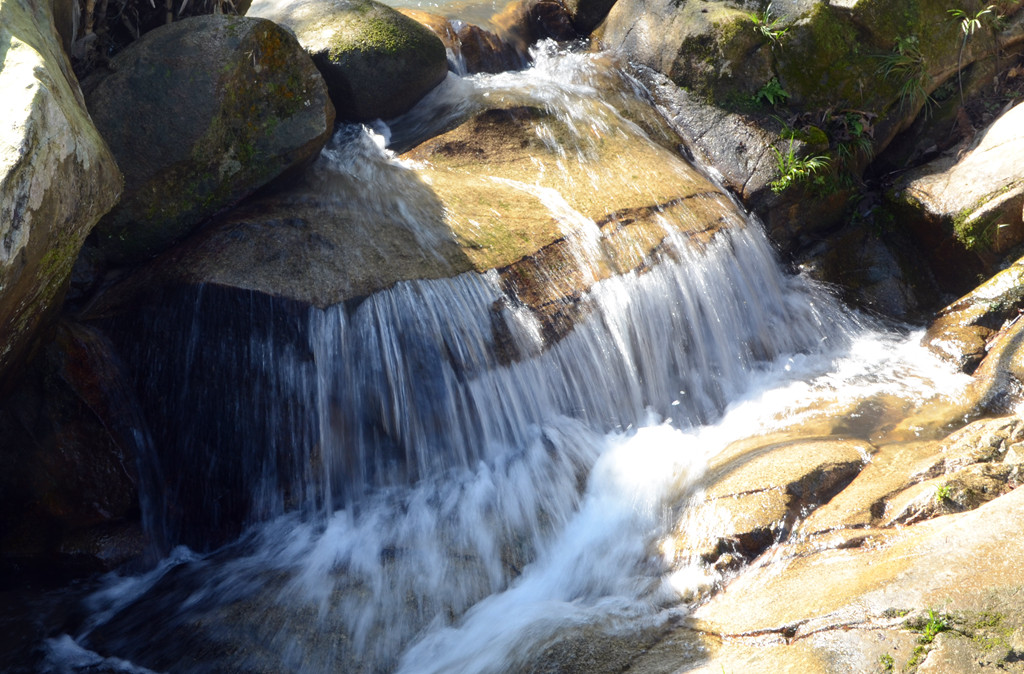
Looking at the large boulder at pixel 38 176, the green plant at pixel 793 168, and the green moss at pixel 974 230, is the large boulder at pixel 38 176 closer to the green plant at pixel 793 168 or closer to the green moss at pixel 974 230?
the green plant at pixel 793 168

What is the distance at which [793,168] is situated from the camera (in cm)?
645

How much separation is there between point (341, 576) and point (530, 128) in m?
3.95

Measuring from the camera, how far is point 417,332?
4617 mm

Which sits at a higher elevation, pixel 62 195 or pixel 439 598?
pixel 62 195

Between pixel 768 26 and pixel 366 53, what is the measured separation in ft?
11.6

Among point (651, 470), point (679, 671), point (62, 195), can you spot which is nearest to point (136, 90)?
point (62, 195)

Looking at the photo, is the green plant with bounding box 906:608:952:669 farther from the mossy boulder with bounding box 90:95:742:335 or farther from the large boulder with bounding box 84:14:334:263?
the large boulder with bounding box 84:14:334:263

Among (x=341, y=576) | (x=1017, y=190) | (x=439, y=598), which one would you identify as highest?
(x=1017, y=190)

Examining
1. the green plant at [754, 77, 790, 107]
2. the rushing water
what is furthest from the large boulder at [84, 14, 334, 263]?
the green plant at [754, 77, 790, 107]

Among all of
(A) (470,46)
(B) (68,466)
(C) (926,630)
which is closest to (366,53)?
(A) (470,46)

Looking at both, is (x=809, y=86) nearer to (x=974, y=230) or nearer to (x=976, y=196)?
(x=976, y=196)

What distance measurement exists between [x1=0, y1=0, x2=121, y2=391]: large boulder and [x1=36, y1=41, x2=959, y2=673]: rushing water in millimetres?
1199

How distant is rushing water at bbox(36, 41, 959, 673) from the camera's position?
3643 millimetres

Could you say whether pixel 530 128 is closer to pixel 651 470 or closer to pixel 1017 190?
pixel 651 470
